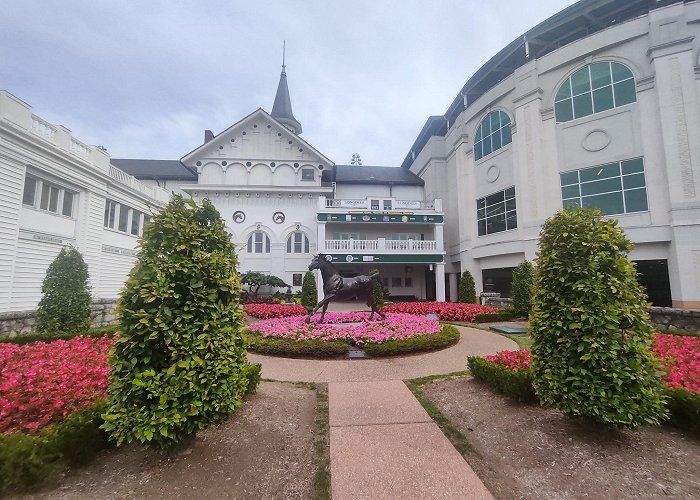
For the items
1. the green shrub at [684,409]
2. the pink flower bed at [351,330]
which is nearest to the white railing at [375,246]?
the pink flower bed at [351,330]

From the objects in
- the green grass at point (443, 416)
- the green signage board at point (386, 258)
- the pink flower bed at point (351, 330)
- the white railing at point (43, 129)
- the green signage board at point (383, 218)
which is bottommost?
the green grass at point (443, 416)

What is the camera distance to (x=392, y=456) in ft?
12.5

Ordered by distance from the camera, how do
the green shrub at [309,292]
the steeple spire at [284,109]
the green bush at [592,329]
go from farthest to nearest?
1. the steeple spire at [284,109]
2. the green shrub at [309,292]
3. the green bush at [592,329]

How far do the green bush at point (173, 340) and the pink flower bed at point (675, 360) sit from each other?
520 centimetres

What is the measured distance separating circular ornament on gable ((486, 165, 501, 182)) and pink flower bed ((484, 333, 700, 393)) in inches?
701

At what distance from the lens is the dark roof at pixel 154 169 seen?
1134 inches

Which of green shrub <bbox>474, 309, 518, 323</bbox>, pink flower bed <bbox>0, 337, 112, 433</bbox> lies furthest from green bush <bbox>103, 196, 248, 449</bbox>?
green shrub <bbox>474, 309, 518, 323</bbox>

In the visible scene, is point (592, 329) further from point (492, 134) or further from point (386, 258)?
point (492, 134)

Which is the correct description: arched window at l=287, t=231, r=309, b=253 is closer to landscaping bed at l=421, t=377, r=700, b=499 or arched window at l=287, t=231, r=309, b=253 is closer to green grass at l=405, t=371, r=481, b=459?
green grass at l=405, t=371, r=481, b=459

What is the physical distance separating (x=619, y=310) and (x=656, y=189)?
2038cm

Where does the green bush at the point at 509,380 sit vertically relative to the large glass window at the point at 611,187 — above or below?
below

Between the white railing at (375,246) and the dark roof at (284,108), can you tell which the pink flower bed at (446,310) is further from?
the dark roof at (284,108)

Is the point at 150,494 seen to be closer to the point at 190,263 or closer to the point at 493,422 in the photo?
the point at 190,263

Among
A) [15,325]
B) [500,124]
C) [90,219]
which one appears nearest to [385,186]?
[500,124]
